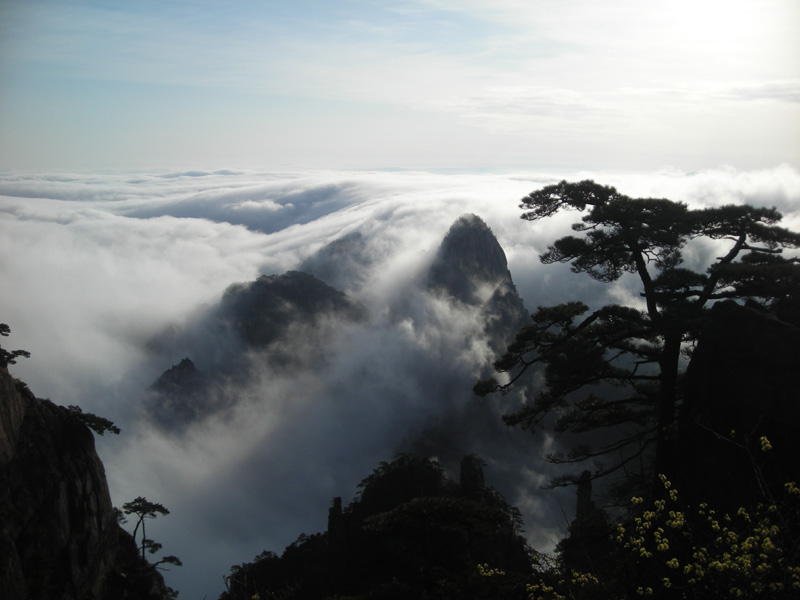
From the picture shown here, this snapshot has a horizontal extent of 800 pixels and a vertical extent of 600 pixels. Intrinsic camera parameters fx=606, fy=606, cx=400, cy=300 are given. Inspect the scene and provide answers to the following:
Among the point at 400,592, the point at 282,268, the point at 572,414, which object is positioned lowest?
the point at 282,268

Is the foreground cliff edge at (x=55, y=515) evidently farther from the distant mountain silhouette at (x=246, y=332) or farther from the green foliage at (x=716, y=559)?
the distant mountain silhouette at (x=246, y=332)

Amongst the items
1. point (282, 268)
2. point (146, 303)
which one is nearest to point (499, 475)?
point (282, 268)

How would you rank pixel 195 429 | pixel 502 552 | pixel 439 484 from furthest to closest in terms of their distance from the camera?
pixel 195 429, pixel 439 484, pixel 502 552

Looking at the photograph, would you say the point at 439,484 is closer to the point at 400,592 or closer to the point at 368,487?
the point at 368,487

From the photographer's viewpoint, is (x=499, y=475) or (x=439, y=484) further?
(x=499, y=475)

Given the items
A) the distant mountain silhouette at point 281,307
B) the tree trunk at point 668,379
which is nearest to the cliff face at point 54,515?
the tree trunk at point 668,379

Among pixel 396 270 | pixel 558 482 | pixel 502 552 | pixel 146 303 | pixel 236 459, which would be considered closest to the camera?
pixel 558 482

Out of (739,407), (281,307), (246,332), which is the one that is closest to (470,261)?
(281,307)

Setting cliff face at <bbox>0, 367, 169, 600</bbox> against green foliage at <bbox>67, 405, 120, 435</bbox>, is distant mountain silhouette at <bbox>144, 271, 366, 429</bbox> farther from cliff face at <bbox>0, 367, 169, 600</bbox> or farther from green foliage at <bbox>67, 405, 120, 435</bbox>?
green foliage at <bbox>67, 405, 120, 435</bbox>

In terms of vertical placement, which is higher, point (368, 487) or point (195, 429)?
point (368, 487)
